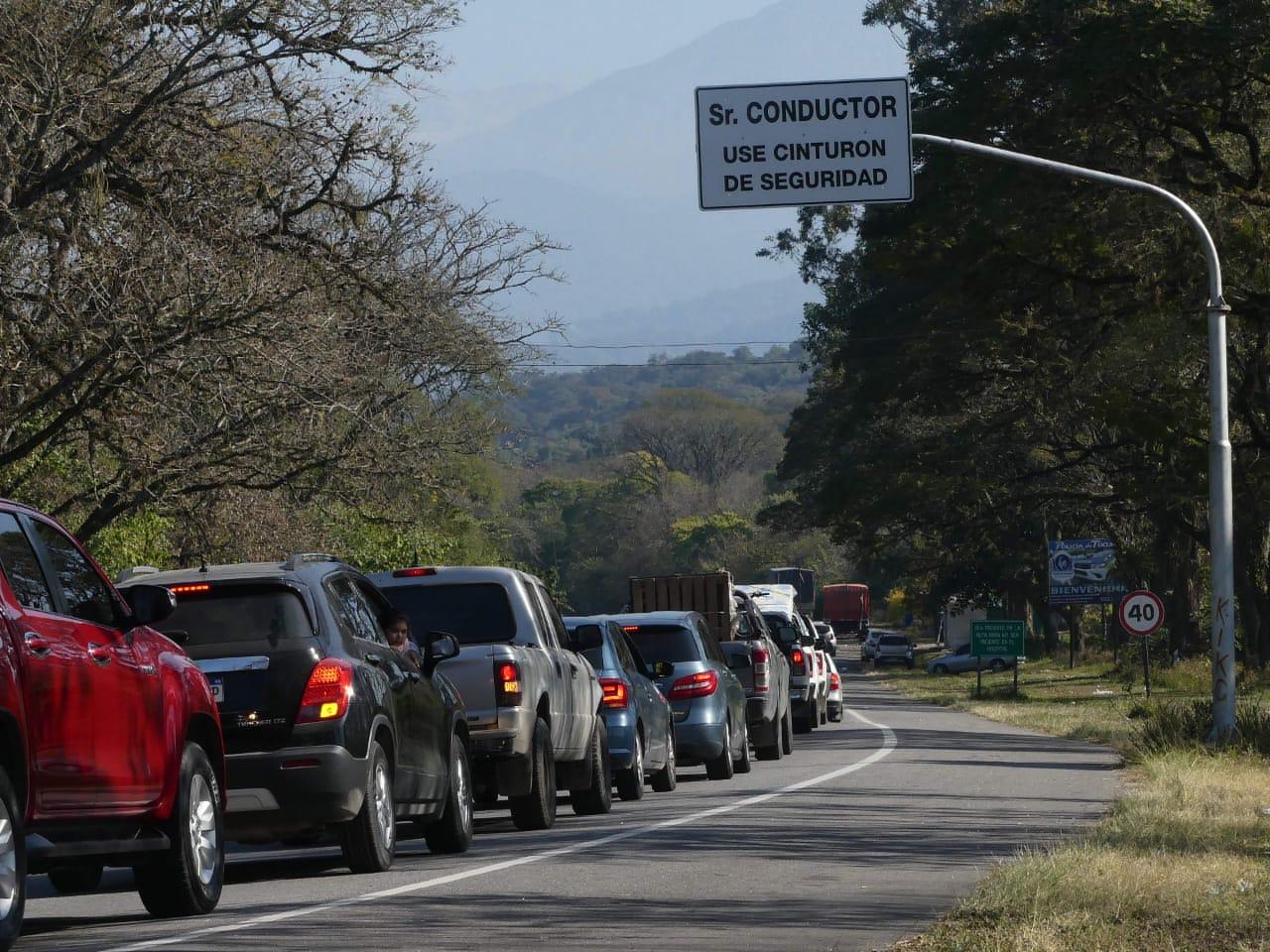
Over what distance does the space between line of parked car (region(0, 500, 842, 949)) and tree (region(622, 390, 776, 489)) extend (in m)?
127

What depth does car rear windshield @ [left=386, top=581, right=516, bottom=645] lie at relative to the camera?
15.0 metres

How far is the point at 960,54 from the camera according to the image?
97.2 feet

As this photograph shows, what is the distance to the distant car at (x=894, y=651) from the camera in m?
86.1

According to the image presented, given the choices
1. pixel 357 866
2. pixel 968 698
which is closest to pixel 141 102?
pixel 357 866

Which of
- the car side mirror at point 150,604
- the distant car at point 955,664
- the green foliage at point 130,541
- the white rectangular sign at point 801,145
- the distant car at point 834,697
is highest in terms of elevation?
the white rectangular sign at point 801,145

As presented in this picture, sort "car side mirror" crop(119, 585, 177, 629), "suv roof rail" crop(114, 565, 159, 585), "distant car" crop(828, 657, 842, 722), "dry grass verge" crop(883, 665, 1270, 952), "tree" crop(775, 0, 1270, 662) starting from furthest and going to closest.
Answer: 1. "distant car" crop(828, 657, 842, 722)
2. "tree" crop(775, 0, 1270, 662)
3. "suv roof rail" crop(114, 565, 159, 585)
4. "car side mirror" crop(119, 585, 177, 629)
5. "dry grass verge" crop(883, 665, 1270, 952)

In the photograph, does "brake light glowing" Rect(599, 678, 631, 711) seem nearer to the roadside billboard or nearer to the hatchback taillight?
the hatchback taillight

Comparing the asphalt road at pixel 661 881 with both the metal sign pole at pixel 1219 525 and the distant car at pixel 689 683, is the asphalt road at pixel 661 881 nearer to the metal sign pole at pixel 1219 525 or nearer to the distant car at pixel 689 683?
the distant car at pixel 689 683

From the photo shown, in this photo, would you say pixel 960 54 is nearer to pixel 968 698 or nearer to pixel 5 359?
pixel 5 359

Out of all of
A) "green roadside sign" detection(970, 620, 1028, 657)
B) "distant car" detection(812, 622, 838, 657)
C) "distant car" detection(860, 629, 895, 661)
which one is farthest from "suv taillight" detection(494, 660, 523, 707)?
"distant car" detection(860, 629, 895, 661)

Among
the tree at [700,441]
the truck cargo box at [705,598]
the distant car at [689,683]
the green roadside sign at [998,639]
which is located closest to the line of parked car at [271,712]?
the distant car at [689,683]

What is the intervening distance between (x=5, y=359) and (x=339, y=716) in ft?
36.0

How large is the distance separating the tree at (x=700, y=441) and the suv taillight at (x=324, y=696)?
132043mm

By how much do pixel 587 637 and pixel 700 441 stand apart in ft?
421
